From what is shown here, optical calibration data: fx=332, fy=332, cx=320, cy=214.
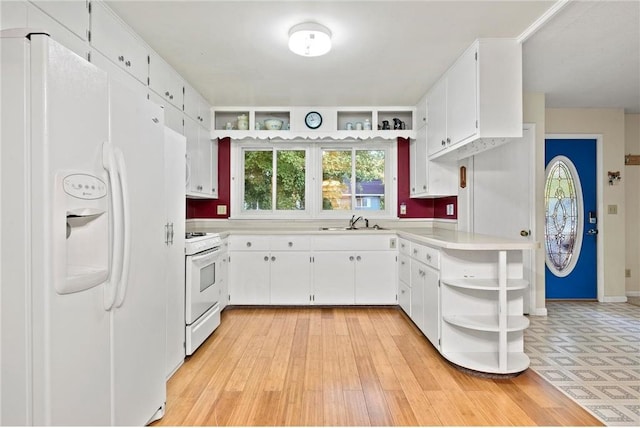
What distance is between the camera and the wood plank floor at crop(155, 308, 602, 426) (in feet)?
5.86

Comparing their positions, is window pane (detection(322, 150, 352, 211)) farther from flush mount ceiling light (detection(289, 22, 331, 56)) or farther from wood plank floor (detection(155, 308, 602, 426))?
flush mount ceiling light (detection(289, 22, 331, 56))

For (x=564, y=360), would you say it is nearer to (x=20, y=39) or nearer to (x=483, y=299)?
(x=483, y=299)

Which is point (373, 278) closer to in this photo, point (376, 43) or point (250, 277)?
point (250, 277)

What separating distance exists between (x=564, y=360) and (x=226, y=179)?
12.8ft

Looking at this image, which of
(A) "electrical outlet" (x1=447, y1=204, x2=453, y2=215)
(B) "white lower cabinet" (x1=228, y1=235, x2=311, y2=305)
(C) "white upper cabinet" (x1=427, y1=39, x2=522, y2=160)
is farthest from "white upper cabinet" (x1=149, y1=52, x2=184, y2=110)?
(A) "electrical outlet" (x1=447, y1=204, x2=453, y2=215)

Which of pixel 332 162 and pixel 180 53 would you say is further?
pixel 332 162

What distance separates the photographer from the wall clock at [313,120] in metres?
4.05

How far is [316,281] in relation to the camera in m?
3.81

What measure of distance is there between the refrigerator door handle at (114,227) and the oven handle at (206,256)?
4.05 ft

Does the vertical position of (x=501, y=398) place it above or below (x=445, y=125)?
below

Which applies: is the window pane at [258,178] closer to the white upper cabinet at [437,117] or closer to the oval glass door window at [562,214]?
the white upper cabinet at [437,117]

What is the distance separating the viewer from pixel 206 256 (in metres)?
2.82

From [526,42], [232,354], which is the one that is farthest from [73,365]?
[526,42]

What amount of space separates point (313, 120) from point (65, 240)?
10.7ft
